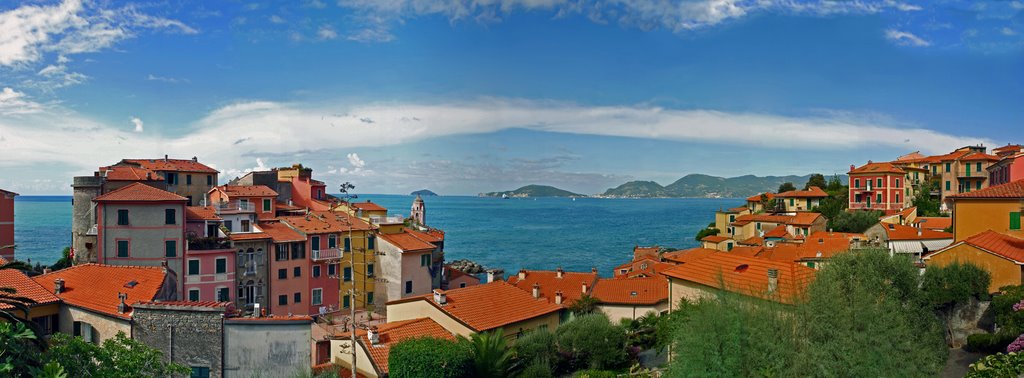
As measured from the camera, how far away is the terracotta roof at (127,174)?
3656 centimetres

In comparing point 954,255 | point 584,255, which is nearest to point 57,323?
point 954,255

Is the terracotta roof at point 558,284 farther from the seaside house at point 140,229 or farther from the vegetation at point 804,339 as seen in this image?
the seaside house at point 140,229

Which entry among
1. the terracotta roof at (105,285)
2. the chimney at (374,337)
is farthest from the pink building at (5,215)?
the chimney at (374,337)

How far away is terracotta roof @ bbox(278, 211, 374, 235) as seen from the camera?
3853 cm

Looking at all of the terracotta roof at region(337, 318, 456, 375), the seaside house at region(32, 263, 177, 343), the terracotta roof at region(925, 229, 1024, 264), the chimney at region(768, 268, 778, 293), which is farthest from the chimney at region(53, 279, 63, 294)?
the terracotta roof at region(925, 229, 1024, 264)

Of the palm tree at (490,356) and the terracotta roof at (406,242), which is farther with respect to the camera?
the terracotta roof at (406,242)

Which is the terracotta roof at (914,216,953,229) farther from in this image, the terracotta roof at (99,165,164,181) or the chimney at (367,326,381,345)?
the terracotta roof at (99,165,164,181)

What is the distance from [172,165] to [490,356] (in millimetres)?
34856

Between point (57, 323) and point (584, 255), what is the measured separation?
68210mm

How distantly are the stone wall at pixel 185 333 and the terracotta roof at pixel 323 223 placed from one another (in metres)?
18.1

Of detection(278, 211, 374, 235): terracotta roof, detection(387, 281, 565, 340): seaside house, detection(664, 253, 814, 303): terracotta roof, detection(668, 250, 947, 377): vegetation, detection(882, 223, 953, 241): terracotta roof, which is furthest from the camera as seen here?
detection(278, 211, 374, 235): terracotta roof

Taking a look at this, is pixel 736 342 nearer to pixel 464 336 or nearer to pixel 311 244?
pixel 464 336

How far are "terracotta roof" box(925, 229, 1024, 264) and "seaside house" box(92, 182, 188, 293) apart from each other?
34781 millimetres

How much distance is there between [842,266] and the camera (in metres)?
17.5
